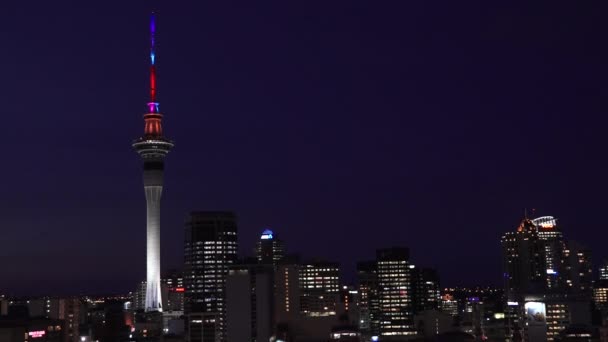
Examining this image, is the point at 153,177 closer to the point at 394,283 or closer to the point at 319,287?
the point at 319,287

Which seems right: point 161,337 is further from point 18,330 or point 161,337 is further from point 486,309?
point 486,309

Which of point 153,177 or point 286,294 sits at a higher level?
point 153,177

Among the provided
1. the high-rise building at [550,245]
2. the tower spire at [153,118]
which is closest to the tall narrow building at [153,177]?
the tower spire at [153,118]

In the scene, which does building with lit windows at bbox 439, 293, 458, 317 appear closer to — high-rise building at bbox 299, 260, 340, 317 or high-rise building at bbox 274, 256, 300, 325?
high-rise building at bbox 299, 260, 340, 317

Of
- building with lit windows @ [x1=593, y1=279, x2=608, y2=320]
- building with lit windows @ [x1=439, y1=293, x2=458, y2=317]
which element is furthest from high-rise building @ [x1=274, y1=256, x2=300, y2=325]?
building with lit windows @ [x1=593, y1=279, x2=608, y2=320]

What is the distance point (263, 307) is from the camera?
7375 cm

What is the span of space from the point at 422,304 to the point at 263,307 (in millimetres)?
32025

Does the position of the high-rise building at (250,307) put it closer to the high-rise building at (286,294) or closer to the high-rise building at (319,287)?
the high-rise building at (286,294)

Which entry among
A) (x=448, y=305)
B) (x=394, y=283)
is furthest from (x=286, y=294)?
(x=448, y=305)

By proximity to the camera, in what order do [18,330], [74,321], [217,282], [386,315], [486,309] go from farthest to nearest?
[217,282], [386,315], [486,309], [74,321], [18,330]

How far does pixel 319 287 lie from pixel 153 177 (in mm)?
24312

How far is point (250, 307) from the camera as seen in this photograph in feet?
245

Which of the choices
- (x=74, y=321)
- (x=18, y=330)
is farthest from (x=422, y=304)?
(x=18, y=330)

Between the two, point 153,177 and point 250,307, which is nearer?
point 250,307
